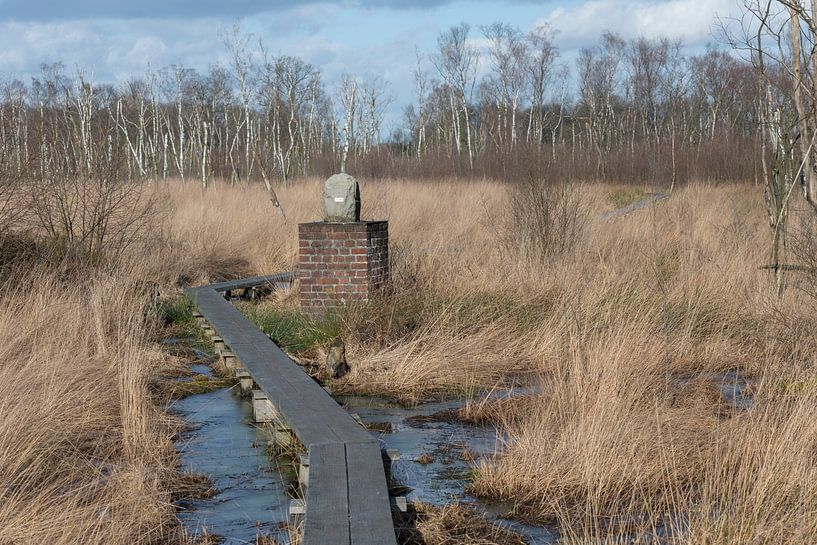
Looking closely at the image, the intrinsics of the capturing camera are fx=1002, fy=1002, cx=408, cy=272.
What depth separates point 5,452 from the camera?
473 cm

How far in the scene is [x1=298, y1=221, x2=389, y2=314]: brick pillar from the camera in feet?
31.6

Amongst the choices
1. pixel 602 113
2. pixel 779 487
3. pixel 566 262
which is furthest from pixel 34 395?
pixel 602 113

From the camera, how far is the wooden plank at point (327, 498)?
3689 millimetres

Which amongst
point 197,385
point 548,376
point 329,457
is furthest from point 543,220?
point 329,457

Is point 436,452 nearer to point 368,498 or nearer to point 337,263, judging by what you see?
point 368,498

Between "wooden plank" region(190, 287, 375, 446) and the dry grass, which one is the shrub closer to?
the dry grass

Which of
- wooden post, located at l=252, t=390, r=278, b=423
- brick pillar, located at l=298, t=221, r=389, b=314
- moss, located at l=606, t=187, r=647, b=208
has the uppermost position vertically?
moss, located at l=606, t=187, r=647, b=208

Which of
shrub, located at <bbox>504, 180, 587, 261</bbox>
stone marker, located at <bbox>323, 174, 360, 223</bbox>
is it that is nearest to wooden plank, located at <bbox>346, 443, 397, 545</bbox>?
stone marker, located at <bbox>323, 174, 360, 223</bbox>

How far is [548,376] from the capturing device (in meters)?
7.36

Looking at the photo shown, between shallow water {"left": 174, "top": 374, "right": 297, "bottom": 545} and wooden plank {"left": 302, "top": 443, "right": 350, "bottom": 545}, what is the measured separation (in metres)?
0.30

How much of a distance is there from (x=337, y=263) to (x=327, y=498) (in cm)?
566

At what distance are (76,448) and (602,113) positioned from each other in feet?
143

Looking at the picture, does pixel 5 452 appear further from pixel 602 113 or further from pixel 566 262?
pixel 602 113

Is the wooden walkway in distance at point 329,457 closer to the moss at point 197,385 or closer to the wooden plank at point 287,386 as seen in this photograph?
the wooden plank at point 287,386
